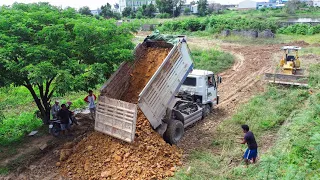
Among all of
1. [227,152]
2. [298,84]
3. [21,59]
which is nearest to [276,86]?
[298,84]

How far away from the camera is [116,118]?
28.6 feet

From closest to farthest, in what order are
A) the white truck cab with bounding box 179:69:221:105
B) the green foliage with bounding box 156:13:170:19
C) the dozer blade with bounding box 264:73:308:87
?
1. the white truck cab with bounding box 179:69:221:105
2. the dozer blade with bounding box 264:73:308:87
3. the green foliage with bounding box 156:13:170:19

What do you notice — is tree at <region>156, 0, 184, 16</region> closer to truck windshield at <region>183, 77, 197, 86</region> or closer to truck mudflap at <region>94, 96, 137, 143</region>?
truck windshield at <region>183, 77, 197, 86</region>

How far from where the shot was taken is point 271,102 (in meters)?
13.8

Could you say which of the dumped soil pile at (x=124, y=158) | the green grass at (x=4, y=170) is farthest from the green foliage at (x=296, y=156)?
the green grass at (x=4, y=170)

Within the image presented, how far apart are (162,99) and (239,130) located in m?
3.36

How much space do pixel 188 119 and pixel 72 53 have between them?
186 inches

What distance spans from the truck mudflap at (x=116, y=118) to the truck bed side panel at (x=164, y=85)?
44 cm

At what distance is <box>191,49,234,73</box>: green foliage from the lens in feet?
70.4

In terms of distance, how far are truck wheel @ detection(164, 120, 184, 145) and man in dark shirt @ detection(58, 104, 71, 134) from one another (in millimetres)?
3676

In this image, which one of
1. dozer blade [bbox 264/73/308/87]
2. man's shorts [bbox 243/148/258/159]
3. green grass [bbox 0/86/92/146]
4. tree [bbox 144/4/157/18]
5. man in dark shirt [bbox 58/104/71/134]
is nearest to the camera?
man's shorts [bbox 243/148/258/159]

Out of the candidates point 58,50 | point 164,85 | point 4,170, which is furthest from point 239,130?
point 4,170

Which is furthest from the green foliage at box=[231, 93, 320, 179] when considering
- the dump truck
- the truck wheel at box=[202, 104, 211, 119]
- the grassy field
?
the truck wheel at box=[202, 104, 211, 119]

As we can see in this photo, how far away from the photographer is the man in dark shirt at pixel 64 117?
34.5 feet
